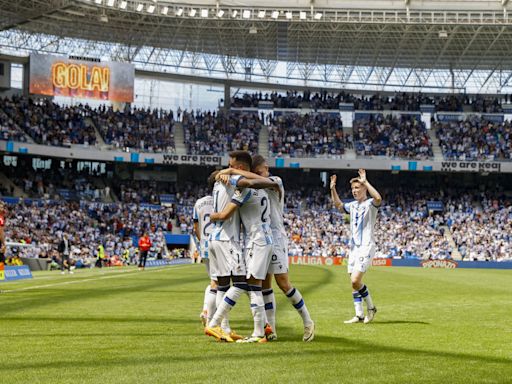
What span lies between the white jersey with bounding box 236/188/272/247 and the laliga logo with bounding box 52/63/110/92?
5570cm

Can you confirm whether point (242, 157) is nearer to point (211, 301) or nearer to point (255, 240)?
point (255, 240)

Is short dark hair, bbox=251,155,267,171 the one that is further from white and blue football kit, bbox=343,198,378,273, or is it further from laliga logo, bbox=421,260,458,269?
laliga logo, bbox=421,260,458,269

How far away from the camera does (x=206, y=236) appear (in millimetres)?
12273

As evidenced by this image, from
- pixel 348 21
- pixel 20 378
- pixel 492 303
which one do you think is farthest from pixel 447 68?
pixel 20 378

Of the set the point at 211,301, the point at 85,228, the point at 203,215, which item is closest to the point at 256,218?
the point at 211,301

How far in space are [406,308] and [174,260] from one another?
38624 mm

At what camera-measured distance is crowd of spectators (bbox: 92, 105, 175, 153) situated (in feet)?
220

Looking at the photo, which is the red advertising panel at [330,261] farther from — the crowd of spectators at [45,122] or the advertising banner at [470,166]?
the crowd of spectators at [45,122]

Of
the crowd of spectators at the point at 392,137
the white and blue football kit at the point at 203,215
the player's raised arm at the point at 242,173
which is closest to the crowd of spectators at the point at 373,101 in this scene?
the crowd of spectators at the point at 392,137

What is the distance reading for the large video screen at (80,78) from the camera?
6256cm

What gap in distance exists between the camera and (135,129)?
226 ft

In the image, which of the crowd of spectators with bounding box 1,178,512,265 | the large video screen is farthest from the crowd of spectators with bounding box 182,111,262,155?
the large video screen

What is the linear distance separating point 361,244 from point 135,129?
5726cm

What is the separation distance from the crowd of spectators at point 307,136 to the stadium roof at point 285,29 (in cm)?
517
